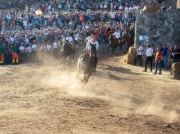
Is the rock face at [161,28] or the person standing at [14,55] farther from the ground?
the rock face at [161,28]

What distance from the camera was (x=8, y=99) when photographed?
623 inches

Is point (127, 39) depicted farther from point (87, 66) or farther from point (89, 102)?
point (89, 102)

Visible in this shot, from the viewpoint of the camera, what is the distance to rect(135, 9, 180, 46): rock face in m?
25.4

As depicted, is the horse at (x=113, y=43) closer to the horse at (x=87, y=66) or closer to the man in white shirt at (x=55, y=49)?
the man in white shirt at (x=55, y=49)

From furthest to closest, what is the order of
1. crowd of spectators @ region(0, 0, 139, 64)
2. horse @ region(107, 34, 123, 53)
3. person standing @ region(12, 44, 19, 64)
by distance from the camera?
horse @ region(107, 34, 123, 53) < crowd of spectators @ region(0, 0, 139, 64) < person standing @ region(12, 44, 19, 64)

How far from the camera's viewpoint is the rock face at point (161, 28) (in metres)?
25.4

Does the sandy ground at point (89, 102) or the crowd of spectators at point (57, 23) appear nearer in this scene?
the sandy ground at point (89, 102)

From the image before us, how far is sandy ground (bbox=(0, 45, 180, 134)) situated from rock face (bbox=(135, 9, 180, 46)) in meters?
2.62

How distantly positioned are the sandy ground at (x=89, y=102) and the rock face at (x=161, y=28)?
262cm

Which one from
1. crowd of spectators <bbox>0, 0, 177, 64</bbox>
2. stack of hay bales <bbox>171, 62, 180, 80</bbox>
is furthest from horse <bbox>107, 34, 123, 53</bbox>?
stack of hay bales <bbox>171, 62, 180, 80</bbox>

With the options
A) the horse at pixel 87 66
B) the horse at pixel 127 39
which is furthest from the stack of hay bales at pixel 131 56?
the horse at pixel 87 66

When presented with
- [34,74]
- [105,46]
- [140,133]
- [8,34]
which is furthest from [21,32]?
[140,133]

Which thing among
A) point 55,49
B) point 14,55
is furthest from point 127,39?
point 14,55

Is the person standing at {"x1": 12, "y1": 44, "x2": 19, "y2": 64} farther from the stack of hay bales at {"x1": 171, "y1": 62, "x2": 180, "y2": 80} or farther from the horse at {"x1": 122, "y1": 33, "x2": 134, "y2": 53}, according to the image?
the stack of hay bales at {"x1": 171, "y1": 62, "x2": 180, "y2": 80}
